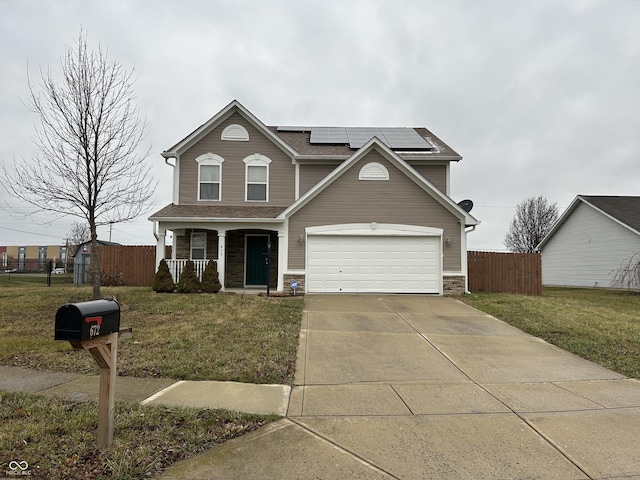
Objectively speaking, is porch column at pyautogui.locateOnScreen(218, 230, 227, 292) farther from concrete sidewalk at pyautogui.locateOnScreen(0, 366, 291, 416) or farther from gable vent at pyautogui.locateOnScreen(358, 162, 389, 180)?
concrete sidewalk at pyautogui.locateOnScreen(0, 366, 291, 416)

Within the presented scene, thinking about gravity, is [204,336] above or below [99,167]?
below

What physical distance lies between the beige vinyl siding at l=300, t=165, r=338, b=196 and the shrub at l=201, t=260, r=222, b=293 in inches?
188

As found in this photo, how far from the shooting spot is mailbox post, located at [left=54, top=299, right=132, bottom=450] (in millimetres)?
2756

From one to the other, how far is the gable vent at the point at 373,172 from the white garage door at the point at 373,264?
2065 mm

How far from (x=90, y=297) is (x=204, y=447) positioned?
1025 cm

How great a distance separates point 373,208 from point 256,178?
496 centimetres

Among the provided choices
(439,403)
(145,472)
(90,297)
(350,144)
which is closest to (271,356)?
(439,403)

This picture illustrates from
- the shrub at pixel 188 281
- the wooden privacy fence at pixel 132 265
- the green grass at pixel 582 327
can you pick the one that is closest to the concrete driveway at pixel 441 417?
the green grass at pixel 582 327

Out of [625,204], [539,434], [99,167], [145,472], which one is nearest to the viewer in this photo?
[145,472]

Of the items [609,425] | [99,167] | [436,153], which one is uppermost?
[436,153]

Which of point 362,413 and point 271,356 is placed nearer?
point 362,413

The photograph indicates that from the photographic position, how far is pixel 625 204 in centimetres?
2295

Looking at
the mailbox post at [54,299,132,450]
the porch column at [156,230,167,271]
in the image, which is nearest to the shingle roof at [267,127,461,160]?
the porch column at [156,230,167,271]

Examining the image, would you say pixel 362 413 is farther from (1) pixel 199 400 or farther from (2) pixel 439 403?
(1) pixel 199 400
